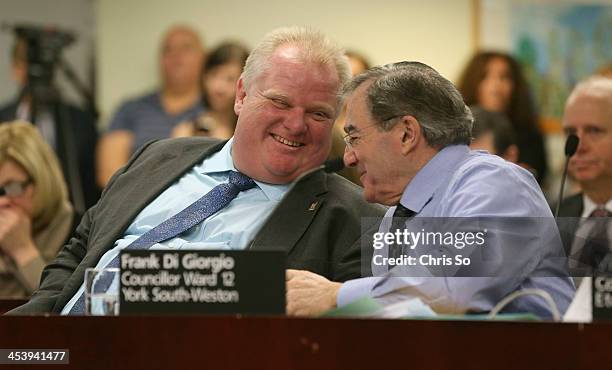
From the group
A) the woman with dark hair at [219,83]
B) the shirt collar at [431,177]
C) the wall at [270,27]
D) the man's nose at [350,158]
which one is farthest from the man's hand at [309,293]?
the wall at [270,27]

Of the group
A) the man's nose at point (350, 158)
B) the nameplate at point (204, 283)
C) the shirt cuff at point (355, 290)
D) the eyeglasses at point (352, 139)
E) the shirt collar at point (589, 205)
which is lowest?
the shirt collar at point (589, 205)

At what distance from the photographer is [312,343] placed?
69.9 inches

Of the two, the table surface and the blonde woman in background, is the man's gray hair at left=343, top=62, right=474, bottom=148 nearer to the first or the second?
the table surface

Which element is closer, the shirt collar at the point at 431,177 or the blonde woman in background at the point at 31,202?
the shirt collar at the point at 431,177

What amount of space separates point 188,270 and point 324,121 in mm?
1113

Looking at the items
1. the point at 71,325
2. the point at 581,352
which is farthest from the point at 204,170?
the point at 581,352

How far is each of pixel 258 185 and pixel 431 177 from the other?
68 centimetres

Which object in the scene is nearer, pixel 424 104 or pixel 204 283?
pixel 204 283

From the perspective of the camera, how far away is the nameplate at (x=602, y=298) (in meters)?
1.75

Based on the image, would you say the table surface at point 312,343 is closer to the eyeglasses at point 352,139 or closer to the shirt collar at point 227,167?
the eyeglasses at point 352,139

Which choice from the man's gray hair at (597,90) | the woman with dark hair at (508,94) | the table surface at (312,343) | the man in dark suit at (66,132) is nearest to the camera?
the table surface at (312,343)

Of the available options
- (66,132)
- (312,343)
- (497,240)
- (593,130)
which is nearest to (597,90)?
(593,130)

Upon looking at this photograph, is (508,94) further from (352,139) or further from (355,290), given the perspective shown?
(355,290)

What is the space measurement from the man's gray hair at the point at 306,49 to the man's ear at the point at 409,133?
0.53m
